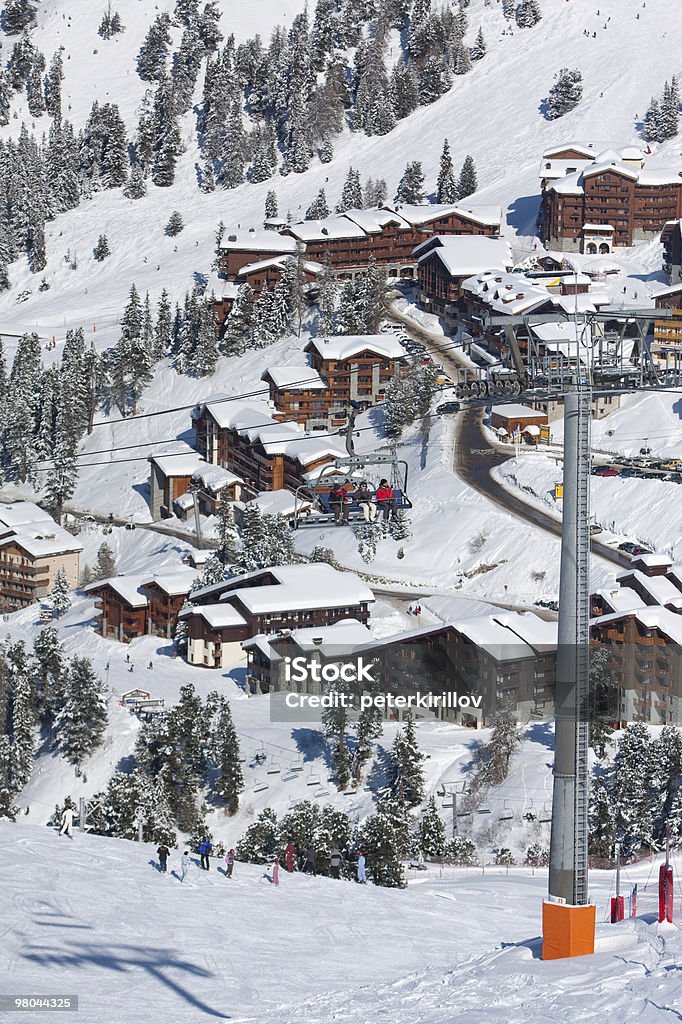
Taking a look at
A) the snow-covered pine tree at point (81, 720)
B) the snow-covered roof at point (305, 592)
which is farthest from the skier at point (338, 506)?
the snow-covered pine tree at point (81, 720)

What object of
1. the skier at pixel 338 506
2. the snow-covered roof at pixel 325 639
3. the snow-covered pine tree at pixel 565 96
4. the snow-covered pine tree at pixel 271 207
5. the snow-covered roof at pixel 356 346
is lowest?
the snow-covered roof at pixel 325 639

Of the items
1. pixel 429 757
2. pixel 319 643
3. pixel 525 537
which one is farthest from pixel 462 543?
pixel 429 757

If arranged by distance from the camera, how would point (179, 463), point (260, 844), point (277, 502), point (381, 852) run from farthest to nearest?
point (179, 463) → point (277, 502) → point (260, 844) → point (381, 852)

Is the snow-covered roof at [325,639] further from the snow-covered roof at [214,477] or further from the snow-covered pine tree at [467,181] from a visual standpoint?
the snow-covered pine tree at [467,181]

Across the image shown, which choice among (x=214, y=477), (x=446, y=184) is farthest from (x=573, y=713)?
(x=446, y=184)

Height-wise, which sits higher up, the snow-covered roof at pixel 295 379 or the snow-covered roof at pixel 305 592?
the snow-covered roof at pixel 295 379

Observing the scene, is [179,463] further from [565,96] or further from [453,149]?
[565,96]

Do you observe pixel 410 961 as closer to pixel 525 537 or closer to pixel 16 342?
pixel 525 537
